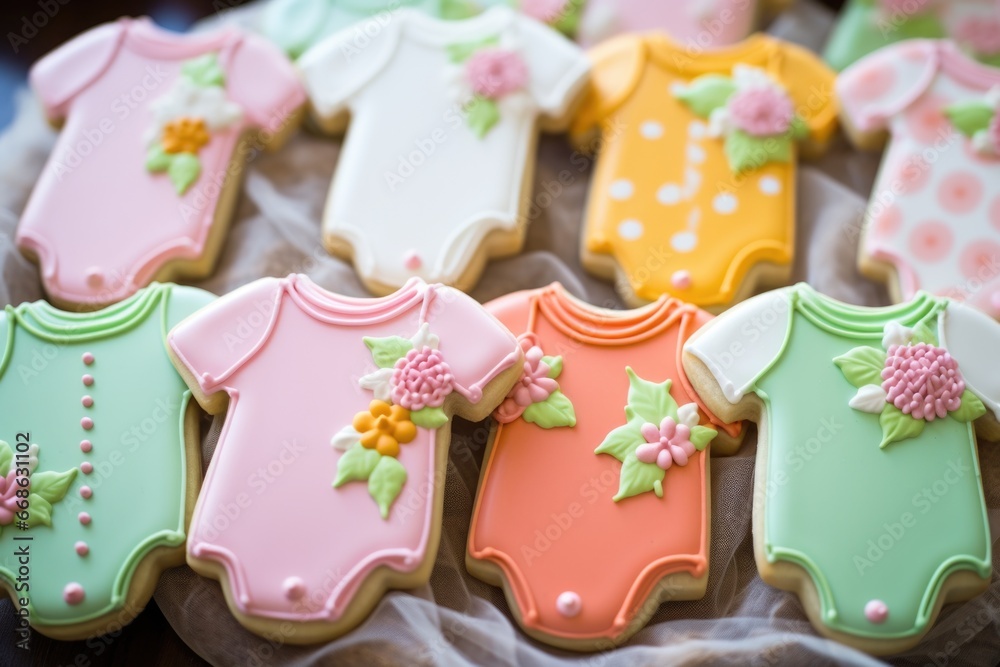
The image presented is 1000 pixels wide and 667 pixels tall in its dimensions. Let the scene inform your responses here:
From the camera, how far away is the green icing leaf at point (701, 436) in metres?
1.46

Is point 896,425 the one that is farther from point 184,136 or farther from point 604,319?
point 184,136

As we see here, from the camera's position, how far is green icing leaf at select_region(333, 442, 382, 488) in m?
1.37

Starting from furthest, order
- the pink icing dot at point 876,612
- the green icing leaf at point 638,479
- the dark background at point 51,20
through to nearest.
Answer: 1. the dark background at point 51,20
2. the green icing leaf at point 638,479
3. the pink icing dot at point 876,612

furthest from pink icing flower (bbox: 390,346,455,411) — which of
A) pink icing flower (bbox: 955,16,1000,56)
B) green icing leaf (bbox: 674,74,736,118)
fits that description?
pink icing flower (bbox: 955,16,1000,56)

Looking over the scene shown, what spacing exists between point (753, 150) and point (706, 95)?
15cm

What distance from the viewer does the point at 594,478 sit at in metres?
1.43

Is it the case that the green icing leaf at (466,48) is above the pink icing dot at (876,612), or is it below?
above

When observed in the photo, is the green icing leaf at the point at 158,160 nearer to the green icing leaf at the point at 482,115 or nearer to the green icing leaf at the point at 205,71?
the green icing leaf at the point at 205,71

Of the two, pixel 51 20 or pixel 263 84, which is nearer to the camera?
pixel 263 84

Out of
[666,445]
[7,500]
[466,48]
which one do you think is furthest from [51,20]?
[666,445]

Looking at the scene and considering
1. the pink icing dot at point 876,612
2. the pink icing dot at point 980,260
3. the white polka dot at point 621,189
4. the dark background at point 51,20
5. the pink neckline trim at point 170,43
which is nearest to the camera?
the pink icing dot at point 876,612

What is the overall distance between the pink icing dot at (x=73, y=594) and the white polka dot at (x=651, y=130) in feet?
4.12

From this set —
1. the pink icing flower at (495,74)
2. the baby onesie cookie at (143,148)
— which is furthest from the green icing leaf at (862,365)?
the baby onesie cookie at (143,148)

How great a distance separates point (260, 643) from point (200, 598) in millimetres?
124
